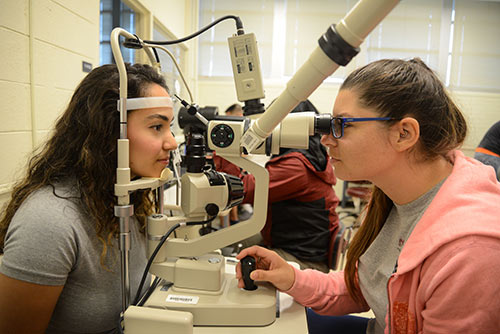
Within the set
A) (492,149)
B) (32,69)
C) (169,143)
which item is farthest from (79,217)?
(492,149)

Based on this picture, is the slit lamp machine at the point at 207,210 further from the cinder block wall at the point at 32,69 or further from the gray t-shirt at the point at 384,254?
the cinder block wall at the point at 32,69

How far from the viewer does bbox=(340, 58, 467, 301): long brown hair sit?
81 cm

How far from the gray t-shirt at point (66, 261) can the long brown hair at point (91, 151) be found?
43mm

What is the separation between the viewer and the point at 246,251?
3.00ft

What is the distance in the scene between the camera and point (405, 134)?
0.82 m

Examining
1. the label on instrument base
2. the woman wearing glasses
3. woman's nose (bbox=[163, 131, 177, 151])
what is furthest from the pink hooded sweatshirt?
woman's nose (bbox=[163, 131, 177, 151])

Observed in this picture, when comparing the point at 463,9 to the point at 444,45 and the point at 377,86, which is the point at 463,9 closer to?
the point at 444,45

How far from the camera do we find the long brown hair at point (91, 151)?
903 millimetres

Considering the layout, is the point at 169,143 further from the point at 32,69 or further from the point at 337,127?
the point at 32,69

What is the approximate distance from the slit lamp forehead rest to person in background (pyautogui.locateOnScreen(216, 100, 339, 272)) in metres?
0.74

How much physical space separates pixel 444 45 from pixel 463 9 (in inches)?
22.1

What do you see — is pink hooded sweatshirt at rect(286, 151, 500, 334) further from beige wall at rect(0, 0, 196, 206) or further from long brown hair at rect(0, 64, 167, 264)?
beige wall at rect(0, 0, 196, 206)

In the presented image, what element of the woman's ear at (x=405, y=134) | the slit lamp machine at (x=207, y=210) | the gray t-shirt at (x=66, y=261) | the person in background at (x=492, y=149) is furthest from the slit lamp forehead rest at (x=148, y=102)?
the person in background at (x=492, y=149)

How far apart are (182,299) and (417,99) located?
739 mm
